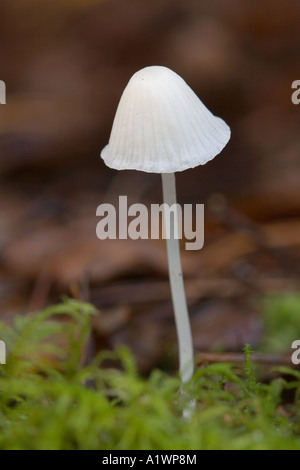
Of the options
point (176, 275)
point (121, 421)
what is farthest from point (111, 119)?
point (121, 421)

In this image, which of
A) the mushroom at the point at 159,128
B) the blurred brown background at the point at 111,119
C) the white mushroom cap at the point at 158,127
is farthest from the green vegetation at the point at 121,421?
the blurred brown background at the point at 111,119

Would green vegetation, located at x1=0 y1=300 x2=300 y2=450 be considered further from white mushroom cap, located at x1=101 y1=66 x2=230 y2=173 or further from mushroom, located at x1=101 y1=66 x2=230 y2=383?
white mushroom cap, located at x1=101 y1=66 x2=230 y2=173

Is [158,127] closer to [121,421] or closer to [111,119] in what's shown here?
[121,421]

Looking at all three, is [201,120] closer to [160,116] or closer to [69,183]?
[160,116]

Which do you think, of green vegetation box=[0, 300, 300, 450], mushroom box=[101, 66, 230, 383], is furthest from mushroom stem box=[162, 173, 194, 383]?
green vegetation box=[0, 300, 300, 450]

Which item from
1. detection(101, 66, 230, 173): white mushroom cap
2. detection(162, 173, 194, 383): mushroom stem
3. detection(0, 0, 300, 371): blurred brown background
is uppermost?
detection(0, 0, 300, 371): blurred brown background

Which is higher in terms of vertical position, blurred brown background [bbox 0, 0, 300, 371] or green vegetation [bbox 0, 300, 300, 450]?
blurred brown background [bbox 0, 0, 300, 371]

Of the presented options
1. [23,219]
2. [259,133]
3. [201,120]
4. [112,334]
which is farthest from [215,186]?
[201,120]
